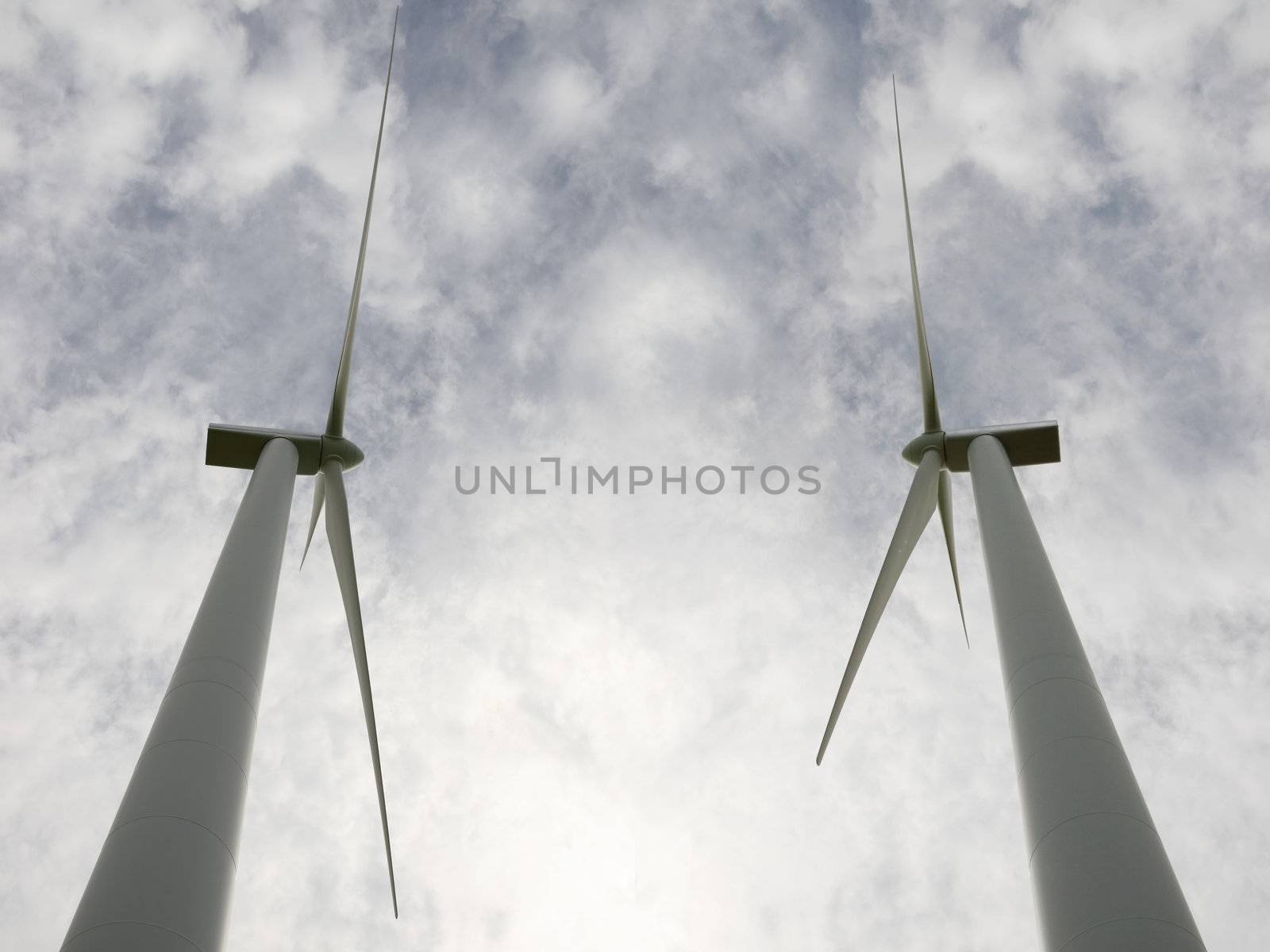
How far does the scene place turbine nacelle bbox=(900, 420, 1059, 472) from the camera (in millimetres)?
28781

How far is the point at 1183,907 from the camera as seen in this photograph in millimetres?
13812

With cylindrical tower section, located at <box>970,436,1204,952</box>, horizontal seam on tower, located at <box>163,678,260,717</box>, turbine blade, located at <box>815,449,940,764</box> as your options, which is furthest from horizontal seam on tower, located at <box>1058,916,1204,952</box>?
A: horizontal seam on tower, located at <box>163,678,260,717</box>

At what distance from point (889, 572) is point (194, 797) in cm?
1664

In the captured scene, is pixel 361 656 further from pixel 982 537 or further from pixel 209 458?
pixel 982 537

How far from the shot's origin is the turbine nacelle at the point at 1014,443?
94.4ft

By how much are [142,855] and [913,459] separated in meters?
21.1

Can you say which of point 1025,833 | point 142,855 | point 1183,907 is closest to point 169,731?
point 142,855

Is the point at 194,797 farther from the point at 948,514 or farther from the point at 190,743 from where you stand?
the point at 948,514

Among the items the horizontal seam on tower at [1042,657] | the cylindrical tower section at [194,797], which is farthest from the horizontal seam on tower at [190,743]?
the horizontal seam on tower at [1042,657]

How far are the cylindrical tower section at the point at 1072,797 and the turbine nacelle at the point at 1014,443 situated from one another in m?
7.66

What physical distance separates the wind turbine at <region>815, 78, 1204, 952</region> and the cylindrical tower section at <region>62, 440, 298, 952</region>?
36.2 feet

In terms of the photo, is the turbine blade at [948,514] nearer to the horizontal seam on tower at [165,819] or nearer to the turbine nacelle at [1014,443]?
the turbine nacelle at [1014,443]

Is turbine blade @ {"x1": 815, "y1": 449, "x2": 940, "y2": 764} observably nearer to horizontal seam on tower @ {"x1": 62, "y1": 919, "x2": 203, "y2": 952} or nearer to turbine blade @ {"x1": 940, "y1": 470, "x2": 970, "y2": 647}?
turbine blade @ {"x1": 940, "y1": 470, "x2": 970, "y2": 647}

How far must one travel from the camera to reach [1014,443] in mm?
28938
